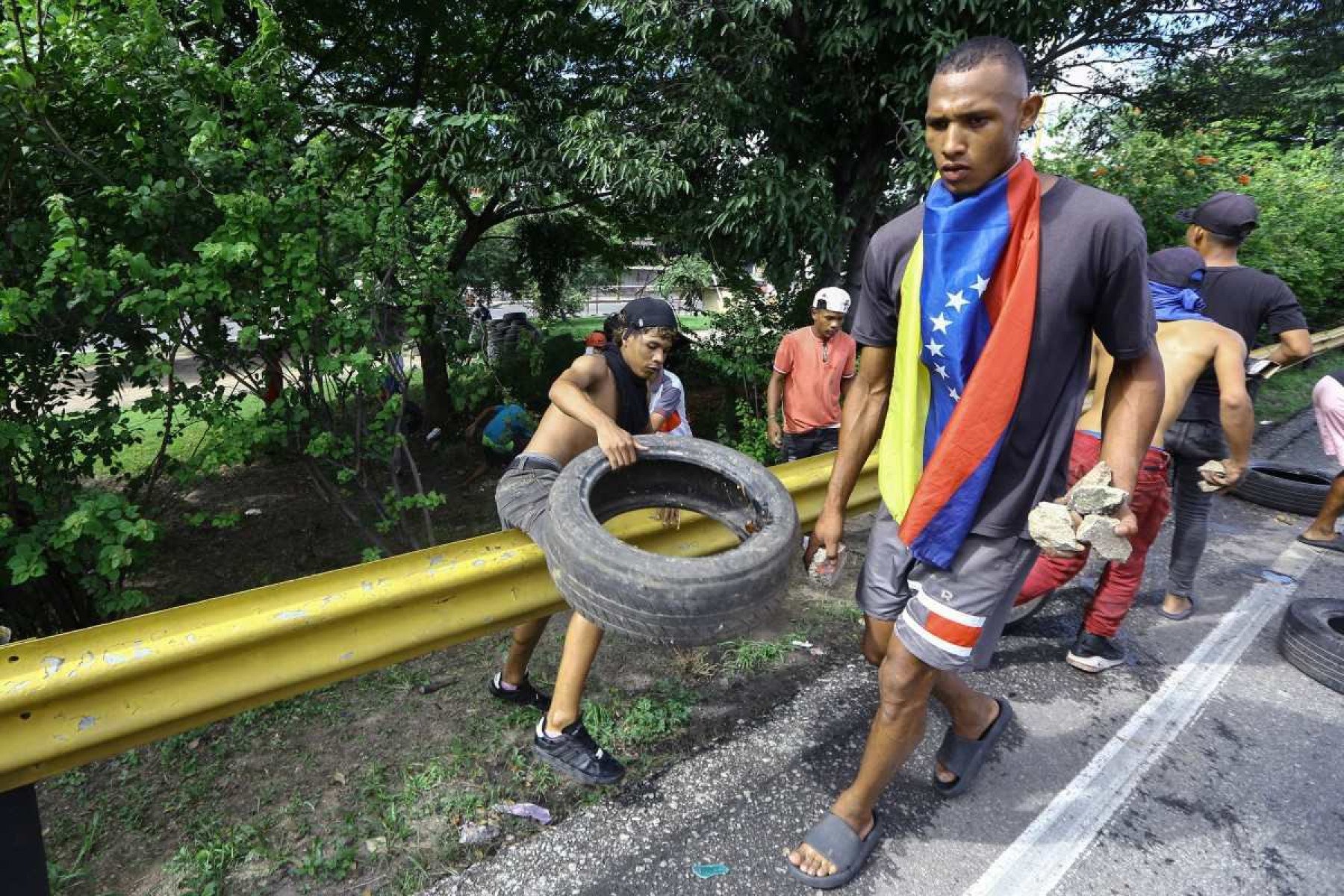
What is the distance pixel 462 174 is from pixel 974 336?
555 cm

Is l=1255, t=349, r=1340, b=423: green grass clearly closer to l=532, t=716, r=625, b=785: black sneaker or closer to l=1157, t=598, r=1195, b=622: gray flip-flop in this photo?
l=1157, t=598, r=1195, b=622: gray flip-flop

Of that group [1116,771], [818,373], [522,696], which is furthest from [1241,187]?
[522,696]

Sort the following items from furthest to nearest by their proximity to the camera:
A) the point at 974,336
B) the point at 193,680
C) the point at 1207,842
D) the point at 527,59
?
the point at 527,59, the point at 1207,842, the point at 974,336, the point at 193,680

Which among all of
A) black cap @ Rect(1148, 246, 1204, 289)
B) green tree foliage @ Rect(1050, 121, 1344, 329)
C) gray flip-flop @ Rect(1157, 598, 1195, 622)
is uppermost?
green tree foliage @ Rect(1050, 121, 1344, 329)

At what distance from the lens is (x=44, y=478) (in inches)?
122

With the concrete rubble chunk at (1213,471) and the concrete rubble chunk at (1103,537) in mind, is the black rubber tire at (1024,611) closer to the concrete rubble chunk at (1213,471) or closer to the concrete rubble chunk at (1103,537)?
the concrete rubble chunk at (1213,471)

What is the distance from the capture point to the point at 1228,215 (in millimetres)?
3965

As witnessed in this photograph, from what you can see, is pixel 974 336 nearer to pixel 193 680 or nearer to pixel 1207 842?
pixel 1207 842

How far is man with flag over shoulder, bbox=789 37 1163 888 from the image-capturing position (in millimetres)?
1844

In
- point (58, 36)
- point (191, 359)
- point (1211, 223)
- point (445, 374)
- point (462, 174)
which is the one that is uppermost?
point (1211, 223)

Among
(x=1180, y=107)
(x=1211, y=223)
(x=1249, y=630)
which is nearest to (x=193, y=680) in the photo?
(x=1249, y=630)

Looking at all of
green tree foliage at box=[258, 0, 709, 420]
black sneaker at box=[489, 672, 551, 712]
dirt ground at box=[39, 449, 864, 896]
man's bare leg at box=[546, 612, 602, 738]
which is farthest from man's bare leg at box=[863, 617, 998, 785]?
green tree foliage at box=[258, 0, 709, 420]

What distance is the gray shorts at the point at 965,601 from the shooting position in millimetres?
2037

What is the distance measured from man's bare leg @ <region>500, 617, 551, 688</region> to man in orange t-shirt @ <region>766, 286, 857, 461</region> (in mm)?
2844
